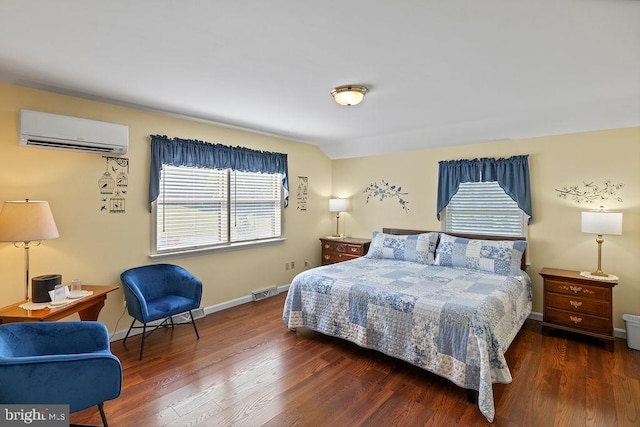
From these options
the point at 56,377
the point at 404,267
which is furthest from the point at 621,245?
the point at 56,377

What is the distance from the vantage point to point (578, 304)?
10.3 feet

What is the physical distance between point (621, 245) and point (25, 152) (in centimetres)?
570

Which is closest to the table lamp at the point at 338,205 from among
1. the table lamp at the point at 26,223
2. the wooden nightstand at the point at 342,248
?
the wooden nightstand at the point at 342,248

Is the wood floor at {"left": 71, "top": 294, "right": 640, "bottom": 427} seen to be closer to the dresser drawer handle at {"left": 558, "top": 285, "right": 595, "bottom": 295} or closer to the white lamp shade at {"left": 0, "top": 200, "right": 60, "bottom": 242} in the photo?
the dresser drawer handle at {"left": 558, "top": 285, "right": 595, "bottom": 295}

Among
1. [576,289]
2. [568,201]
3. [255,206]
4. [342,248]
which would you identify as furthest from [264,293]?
[568,201]

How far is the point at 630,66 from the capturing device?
2.24 m

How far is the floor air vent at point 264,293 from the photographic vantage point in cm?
439

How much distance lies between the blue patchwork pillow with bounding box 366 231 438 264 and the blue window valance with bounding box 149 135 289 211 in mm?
1559

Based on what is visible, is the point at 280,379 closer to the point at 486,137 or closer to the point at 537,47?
the point at 537,47

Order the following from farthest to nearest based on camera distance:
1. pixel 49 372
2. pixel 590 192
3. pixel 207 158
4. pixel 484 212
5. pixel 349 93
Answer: pixel 484 212, pixel 207 158, pixel 590 192, pixel 349 93, pixel 49 372

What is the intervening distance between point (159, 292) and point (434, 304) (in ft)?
8.95

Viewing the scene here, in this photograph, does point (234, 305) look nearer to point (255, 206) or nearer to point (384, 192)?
point (255, 206)

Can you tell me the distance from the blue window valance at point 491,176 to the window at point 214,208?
238 cm

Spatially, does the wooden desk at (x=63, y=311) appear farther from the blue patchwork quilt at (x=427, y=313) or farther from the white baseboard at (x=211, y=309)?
the blue patchwork quilt at (x=427, y=313)
